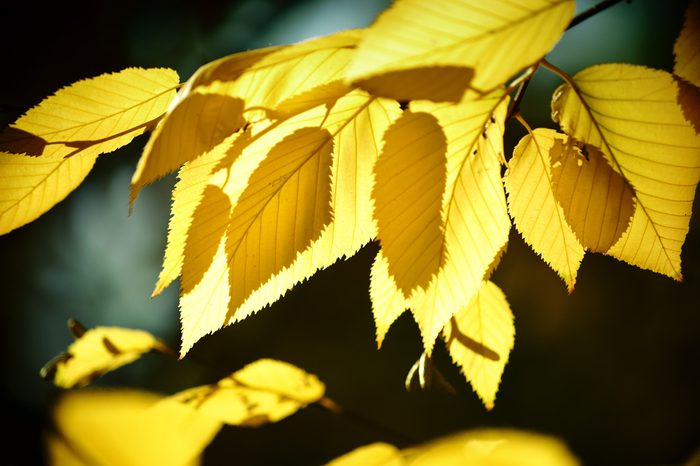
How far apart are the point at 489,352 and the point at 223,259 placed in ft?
0.46

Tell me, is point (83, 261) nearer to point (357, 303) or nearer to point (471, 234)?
point (357, 303)

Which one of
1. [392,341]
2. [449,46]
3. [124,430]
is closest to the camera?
[449,46]

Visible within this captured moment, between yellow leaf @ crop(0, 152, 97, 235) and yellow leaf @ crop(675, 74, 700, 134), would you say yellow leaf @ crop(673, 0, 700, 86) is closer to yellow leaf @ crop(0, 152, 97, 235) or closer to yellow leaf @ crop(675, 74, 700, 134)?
yellow leaf @ crop(675, 74, 700, 134)

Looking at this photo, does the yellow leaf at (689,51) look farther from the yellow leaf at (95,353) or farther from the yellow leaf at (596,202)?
the yellow leaf at (95,353)

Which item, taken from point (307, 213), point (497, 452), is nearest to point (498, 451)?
point (497, 452)

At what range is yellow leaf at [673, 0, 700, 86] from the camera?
0.15m

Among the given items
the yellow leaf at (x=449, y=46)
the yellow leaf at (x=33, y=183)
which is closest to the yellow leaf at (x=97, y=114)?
the yellow leaf at (x=33, y=183)

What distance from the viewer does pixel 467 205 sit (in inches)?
6.0

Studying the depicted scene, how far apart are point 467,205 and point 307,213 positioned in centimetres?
5

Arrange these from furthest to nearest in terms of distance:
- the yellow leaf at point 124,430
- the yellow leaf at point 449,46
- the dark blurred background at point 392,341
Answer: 1. the dark blurred background at point 392,341
2. the yellow leaf at point 124,430
3. the yellow leaf at point 449,46

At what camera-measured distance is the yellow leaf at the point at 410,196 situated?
14 centimetres

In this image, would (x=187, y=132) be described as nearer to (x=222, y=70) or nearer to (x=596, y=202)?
(x=222, y=70)

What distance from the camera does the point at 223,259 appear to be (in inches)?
5.9

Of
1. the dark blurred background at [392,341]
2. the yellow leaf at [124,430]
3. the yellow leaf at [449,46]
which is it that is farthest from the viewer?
the dark blurred background at [392,341]
